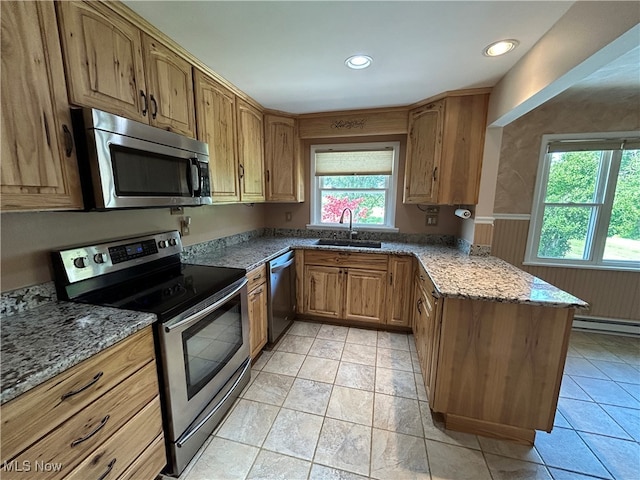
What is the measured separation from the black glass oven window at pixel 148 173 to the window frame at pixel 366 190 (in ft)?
6.00

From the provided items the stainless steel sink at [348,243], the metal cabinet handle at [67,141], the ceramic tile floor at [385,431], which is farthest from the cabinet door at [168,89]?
the ceramic tile floor at [385,431]

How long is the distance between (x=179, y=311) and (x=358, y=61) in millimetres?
1908

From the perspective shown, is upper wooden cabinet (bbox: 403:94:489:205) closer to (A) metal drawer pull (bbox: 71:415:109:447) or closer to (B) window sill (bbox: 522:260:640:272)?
(B) window sill (bbox: 522:260:640:272)

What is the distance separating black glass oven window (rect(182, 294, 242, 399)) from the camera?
4.42 feet

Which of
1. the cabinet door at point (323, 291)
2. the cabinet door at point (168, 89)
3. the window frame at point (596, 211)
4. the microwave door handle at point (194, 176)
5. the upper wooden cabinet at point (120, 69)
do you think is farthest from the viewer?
the cabinet door at point (323, 291)

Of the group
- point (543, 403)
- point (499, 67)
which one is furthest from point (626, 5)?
point (543, 403)

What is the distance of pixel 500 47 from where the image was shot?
5.12 ft

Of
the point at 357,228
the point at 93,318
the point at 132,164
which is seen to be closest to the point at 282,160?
the point at 357,228

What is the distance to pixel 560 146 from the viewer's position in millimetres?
2666

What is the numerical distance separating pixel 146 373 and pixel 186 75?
180cm

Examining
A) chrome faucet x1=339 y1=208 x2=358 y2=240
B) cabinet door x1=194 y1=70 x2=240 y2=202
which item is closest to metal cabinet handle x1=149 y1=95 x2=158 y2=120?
cabinet door x1=194 y1=70 x2=240 y2=202

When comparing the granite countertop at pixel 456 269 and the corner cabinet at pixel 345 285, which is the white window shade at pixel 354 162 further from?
the corner cabinet at pixel 345 285

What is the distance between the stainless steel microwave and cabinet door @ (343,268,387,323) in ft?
5.61

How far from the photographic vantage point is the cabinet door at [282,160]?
9.32ft
